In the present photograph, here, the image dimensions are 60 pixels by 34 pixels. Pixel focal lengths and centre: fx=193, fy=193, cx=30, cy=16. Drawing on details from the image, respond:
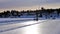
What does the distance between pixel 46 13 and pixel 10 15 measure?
63.8 feet

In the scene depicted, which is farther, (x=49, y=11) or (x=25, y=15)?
(x=25, y=15)

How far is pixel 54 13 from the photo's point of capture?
351ft

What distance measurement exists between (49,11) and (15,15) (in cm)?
1972

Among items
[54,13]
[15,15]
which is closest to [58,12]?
[54,13]

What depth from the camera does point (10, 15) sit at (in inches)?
4119

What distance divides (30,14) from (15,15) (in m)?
8.46

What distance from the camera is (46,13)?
103750mm

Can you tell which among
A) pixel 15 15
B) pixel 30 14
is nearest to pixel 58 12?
pixel 30 14

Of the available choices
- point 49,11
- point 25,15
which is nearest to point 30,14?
point 25,15

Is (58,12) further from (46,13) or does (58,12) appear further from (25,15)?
(25,15)

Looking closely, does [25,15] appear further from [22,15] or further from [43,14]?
[43,14]

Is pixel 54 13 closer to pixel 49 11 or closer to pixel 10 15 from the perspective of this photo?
pixel 49 11

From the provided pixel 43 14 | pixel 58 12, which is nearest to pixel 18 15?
pixel 43 14

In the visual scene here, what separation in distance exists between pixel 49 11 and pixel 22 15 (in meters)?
16.8
